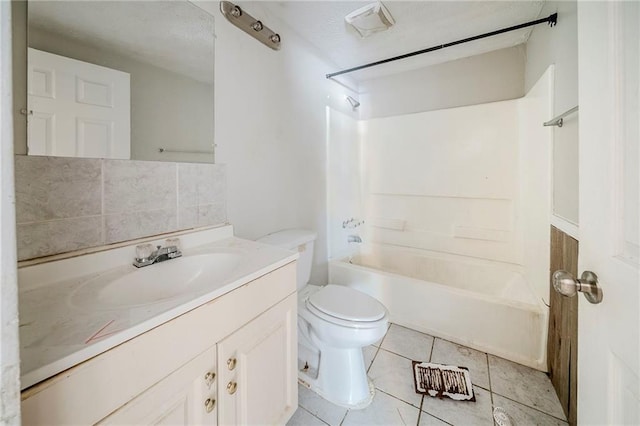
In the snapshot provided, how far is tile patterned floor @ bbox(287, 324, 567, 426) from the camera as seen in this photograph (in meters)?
1.19

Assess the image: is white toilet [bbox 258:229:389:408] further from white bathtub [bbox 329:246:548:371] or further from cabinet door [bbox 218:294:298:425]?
white bathtub [bbox 329:246:548:371]

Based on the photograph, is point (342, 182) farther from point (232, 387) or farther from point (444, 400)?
point (232, 387)

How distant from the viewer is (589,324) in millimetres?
532

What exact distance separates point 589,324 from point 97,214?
1.44 m

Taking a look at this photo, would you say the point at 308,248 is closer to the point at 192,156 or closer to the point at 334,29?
the point at 192,156

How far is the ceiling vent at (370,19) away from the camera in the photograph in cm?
147

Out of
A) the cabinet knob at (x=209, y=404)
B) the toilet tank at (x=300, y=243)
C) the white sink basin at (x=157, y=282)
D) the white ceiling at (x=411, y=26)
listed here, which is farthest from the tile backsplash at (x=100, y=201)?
the white ceiling at (x=411, y=26)

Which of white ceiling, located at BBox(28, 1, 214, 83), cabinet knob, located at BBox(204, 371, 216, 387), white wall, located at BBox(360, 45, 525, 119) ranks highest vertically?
white wall, located at BBox(360, 45, 525, 119)

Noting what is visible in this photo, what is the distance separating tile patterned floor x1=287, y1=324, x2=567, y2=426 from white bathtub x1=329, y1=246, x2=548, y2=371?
0.11 m

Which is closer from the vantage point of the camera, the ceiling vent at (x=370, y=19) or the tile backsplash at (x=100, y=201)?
the tile backsplash at (x=100, y=201)

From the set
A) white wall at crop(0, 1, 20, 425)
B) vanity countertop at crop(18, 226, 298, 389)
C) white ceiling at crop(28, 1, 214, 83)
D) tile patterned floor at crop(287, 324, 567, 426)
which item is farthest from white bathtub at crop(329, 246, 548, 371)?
white wall at crop(0, 1, 20, 425)

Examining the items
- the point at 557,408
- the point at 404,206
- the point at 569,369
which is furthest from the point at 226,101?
the point at 557,408

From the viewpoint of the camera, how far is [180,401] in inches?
25.1

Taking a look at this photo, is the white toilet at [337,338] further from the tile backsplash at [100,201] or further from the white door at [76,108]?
the white door at [76,108]
